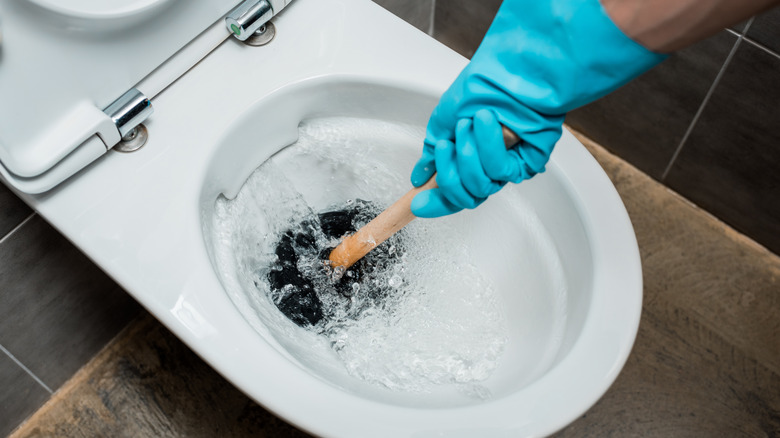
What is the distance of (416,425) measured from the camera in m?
0.57

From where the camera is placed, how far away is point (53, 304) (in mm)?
905

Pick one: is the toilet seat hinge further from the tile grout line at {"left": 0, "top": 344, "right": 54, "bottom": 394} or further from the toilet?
the tile grout line at {"left": 0, "top": 344, "right": 54, "bottom": 394}

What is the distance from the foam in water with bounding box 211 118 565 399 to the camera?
0.70 m

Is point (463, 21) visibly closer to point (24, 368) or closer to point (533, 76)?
point (533, 76)

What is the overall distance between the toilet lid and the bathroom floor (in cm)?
48

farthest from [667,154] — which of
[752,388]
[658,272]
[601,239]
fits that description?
[601,239]

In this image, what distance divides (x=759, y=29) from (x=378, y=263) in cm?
59

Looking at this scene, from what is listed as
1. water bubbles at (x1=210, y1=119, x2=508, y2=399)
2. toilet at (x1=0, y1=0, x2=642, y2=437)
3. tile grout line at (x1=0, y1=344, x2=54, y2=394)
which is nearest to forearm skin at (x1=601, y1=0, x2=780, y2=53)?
toilet at (x1=0, y1=0, x2=642, y2=437)

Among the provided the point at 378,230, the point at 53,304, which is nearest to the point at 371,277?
the point at 378,230

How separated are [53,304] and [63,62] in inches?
16.3

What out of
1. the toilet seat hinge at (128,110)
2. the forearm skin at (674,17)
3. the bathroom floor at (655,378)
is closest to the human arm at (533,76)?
the forearm skin at (674,17)

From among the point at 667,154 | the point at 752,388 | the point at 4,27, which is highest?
the point at 4,27

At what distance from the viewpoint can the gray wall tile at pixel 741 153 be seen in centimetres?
97

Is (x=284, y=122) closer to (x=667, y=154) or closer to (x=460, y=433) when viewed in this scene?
(x=460, y=433)
